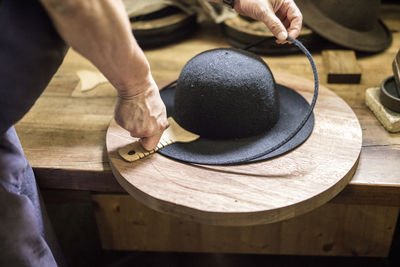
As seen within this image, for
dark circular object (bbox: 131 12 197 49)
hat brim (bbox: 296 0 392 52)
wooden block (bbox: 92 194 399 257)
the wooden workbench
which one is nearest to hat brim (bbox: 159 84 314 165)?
the wooden workbench

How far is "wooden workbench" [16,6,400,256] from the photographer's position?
92cm

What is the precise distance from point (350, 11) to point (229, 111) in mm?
688

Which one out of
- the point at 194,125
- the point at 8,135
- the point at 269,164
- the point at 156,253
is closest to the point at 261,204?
the point at 269,164

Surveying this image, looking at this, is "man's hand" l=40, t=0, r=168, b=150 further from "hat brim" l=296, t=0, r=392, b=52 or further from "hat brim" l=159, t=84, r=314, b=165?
"hat brim" l=296, t=0, r=392, b=52

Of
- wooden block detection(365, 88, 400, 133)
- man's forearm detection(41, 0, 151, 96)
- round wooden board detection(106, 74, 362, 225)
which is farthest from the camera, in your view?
wooden block detection(365, 88, 400, 133)

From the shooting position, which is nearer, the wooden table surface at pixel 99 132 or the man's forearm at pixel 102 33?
the man's forearm at pixel 102 33

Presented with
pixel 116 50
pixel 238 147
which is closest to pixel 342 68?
pixel 238 147

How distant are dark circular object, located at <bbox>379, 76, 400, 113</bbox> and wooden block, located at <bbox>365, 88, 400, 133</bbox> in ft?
0.04

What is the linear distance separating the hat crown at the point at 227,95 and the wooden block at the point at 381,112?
294 millimetres

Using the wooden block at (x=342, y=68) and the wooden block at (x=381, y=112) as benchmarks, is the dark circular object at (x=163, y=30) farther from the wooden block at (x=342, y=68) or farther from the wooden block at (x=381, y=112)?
the wooden block at (x=381, y=112)

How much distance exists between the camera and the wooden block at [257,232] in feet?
3.50

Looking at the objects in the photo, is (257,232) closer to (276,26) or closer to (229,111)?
(229,111)

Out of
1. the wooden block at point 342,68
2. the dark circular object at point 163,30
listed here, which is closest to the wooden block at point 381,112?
the wooden block at point 342,68

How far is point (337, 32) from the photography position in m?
1.32
